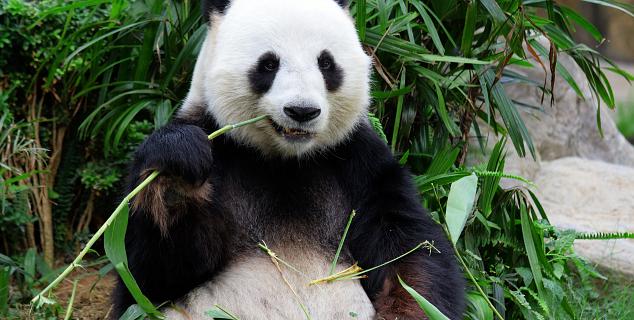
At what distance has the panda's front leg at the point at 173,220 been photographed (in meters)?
3.16

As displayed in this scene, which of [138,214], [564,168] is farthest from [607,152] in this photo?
[138,214]

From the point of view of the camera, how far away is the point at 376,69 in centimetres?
466

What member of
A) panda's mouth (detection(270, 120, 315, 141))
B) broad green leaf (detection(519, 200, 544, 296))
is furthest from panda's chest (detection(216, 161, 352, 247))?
broad green leaf (detection(519, 200, 544, 296))

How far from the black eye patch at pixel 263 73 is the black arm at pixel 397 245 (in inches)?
22.9

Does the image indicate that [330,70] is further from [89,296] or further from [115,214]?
[89,296]

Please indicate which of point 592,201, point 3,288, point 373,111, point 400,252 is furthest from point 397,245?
point 592,201

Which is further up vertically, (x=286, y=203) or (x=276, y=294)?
(x=286, y=203)

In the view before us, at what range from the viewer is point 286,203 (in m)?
3.64

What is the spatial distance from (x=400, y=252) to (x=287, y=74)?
36.2 inches

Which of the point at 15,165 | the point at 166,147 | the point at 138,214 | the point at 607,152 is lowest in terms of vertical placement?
the point at 607,152

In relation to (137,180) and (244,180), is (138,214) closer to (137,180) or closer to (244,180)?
(137,180)

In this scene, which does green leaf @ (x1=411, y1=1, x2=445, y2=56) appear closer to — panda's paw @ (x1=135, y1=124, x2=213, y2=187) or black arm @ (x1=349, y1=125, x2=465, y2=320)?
black arm @ (x1=349, y1=125, x2=465, y2=320)

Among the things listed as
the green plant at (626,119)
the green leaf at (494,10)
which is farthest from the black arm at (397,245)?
the green plant at (626,119)

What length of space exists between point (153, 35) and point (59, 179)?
46.5 inches
